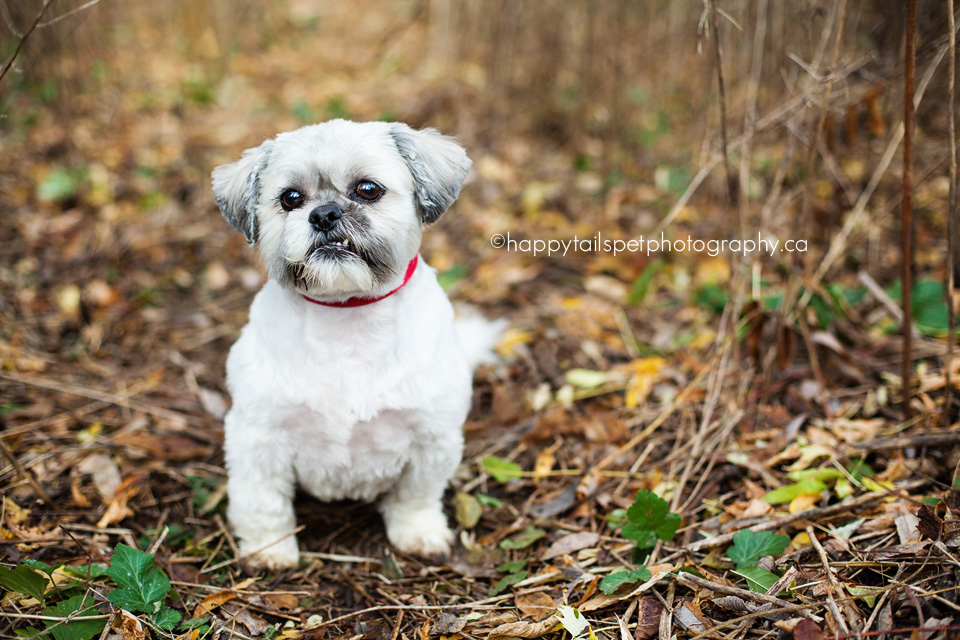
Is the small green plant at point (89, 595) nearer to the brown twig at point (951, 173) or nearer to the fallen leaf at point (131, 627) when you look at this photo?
the fallen leaf at point (131, 627)

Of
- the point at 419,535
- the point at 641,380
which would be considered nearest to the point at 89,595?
the point at 419,535

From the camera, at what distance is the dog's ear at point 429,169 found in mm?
2689

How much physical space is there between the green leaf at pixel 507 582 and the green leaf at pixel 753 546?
81 centimetres

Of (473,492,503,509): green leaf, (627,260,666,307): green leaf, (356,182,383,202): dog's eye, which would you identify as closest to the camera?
(356,182,383,202): dog's eye

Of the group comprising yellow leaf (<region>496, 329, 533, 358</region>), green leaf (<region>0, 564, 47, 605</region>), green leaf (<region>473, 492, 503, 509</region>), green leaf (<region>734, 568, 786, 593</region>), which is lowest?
green leaf (<region>473, 492, 503, 509</region>)

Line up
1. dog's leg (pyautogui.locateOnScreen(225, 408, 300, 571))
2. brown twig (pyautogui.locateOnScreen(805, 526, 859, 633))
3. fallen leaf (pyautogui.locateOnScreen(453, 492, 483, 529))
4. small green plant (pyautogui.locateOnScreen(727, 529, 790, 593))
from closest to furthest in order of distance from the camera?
brown twig (pyautogui.locateOnScreen(805, 526, 859, 633)) < small green plant (pyautogui.locateOnScreen(727, 529, 790, 593)) < dog's leg (pyautogui.locateOnScreen(225, 408, 300, 571)) < fallen leaf (pyautogui.locateOnScreen(453, 492, 483, 529))

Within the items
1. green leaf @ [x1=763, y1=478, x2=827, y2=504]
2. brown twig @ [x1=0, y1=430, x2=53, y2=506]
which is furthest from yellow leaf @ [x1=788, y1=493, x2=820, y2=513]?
brown twig @ [x1=0, y1=430, x2=53, y2=506]

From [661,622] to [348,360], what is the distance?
56.8 inches

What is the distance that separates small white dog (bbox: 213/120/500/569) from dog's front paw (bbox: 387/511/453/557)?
1.06ft

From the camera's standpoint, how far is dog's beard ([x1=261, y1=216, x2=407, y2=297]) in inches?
96.0

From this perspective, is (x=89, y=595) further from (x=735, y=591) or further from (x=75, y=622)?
(x=735, y=591)

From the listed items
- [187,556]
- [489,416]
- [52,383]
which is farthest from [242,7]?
[187,556]

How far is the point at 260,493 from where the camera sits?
2.83 m

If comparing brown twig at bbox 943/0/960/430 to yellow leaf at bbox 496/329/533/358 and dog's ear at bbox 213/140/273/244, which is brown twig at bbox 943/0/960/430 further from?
dog's ear at bbox 213/140/273/244
